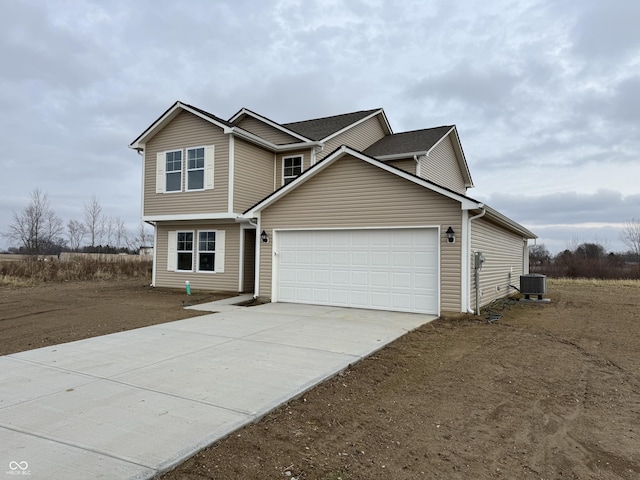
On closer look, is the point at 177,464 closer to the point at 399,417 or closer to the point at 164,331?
the point at 399,417

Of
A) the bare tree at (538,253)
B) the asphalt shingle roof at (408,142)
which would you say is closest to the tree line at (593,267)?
the bare tree at (538,253)

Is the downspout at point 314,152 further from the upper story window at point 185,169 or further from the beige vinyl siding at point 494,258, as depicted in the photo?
the beige vinyl siding at point 494,258

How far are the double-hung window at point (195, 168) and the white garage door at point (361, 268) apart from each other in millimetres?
4031

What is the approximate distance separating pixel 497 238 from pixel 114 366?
464 inches

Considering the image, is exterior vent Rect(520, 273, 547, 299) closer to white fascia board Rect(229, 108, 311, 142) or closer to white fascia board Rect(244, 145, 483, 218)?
white fascia board Rect(244, 145, 483, 218)

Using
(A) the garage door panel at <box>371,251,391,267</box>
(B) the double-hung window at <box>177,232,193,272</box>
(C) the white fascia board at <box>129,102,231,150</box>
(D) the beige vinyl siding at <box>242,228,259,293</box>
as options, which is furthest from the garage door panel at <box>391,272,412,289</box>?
(B) the double-hung window at <box>177,232,193,272</box>

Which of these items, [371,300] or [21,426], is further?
[371,300]

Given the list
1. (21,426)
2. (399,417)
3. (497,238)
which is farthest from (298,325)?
(497,238)

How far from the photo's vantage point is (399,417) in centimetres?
417

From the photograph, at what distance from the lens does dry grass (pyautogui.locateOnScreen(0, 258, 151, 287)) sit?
19.5m

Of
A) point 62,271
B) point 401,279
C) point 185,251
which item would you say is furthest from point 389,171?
point 62,271

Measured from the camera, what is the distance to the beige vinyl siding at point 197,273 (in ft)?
49.1

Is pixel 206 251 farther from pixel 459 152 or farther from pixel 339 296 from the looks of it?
pixel 459 152

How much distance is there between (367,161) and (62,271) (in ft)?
58.6
